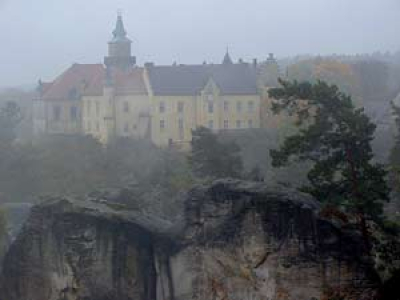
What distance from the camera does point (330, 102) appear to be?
61.2ft

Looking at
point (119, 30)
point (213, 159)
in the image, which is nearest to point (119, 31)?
point (119, 30)

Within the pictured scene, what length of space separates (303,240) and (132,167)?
2255 cm

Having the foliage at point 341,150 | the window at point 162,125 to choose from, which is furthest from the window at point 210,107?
the foliage at point 341,150

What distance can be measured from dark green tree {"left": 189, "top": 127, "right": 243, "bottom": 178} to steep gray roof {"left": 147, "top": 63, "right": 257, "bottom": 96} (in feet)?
49.2

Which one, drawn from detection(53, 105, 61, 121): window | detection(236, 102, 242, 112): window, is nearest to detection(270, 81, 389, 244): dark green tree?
detection(236, 102, 242, 112): window

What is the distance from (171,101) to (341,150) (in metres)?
26.9

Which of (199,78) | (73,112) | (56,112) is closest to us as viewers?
(199,78)

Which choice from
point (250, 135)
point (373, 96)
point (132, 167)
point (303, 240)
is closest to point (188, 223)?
point (303, 240)

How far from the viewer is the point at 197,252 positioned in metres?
19.1

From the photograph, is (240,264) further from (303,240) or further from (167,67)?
(167,67)

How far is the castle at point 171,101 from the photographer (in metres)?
44.8

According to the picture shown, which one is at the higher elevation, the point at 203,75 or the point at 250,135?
the point at 203,75

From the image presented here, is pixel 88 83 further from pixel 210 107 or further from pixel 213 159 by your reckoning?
pixel 213 159

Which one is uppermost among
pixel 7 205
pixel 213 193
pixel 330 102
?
pixel 330 102
